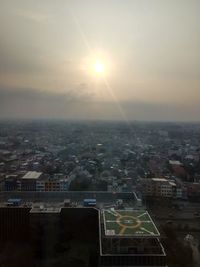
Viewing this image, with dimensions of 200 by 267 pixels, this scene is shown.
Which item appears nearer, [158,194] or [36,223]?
[36,223]

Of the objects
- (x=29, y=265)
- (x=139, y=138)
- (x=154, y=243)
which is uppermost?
(x=139, y=138)

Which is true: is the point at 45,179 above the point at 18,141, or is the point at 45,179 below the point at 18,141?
below

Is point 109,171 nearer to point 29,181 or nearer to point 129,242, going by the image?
point 29,181

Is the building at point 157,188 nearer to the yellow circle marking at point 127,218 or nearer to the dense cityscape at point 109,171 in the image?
the dense cityscape at point 109,171

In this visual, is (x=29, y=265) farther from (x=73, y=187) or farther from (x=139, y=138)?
(x=139, y=138)

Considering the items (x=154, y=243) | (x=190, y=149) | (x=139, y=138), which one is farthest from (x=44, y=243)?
(x=190, y=149)

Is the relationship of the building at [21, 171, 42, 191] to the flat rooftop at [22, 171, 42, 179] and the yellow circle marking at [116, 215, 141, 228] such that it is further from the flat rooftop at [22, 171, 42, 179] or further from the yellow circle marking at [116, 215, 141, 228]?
the yellow circle marking at [116, 215, 141, 228]

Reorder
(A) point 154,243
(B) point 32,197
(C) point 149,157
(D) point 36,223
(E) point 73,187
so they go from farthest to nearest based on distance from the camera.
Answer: (C) point 149,157 < (E) point 73,187 < (B) point 32,197 < (D) point 36,223 < (A) point 154,243

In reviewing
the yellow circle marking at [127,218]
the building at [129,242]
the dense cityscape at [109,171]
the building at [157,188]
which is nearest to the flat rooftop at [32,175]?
the dense cityscape at [109,171]

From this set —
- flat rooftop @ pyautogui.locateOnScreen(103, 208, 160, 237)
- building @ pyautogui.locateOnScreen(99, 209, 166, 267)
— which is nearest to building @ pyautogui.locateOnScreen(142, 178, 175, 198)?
flat rooftop @ pyautogui.locateOnScreen(103, 208, 160, 237)
